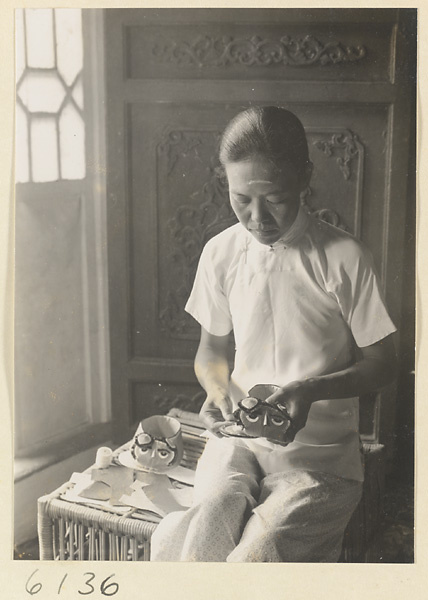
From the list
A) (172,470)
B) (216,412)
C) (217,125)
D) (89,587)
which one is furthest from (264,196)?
(89,587)

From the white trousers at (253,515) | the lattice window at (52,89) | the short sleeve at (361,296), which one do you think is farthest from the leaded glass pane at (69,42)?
the white trousers at (253,515)

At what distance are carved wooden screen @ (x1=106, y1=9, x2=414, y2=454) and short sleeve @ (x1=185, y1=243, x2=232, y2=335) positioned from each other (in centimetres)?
2

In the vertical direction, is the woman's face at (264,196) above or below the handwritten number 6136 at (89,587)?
above

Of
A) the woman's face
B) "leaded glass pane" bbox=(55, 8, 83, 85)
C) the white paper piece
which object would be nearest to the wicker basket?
the white paper piece

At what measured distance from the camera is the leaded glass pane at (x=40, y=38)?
3.30 feet

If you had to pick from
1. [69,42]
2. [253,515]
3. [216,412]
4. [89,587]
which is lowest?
[89,587]

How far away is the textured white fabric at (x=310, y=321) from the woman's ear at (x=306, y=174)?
0.04 m

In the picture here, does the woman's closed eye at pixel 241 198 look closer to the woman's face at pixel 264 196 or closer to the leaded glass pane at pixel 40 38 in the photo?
the woman's face at pixel 264 196

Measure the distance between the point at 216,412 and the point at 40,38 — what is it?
0.62 metres

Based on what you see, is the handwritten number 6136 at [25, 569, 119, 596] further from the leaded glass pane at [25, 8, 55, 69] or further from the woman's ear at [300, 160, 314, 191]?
the leaded glass pane at [25, 8, 55, 69]

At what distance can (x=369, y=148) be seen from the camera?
0.98 m

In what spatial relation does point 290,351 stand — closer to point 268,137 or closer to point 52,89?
point 268,137

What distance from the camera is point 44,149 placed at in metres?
1.02

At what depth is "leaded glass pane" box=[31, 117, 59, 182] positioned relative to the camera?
1.01 m
